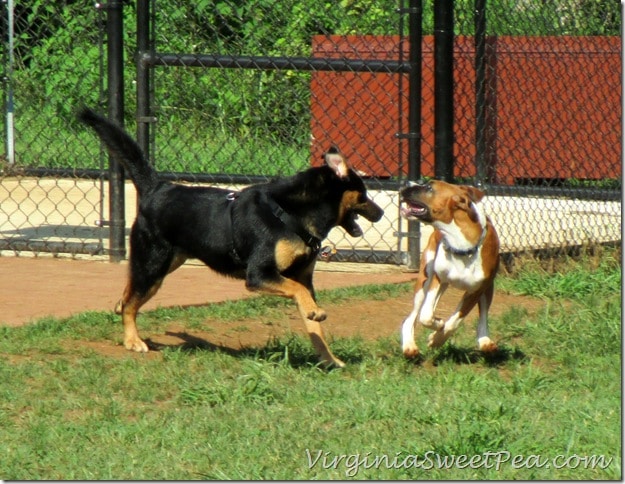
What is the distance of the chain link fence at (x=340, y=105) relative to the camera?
26.7 feet

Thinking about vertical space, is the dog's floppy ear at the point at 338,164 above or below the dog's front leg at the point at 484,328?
above

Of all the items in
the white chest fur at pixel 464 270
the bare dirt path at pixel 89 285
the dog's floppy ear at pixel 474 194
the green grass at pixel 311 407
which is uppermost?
the dog's floppy ear at pixel 474 194

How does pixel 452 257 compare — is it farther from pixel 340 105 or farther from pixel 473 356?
pixel 340 105

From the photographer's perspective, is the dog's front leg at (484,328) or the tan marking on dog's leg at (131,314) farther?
the tan marking on dog's leg at (131,314)

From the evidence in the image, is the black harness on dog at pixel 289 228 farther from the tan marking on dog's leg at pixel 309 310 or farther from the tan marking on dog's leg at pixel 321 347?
the tan marking on dog's leg at pixel 321 347

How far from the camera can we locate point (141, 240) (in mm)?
5473

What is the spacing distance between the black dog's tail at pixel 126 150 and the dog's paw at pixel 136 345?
749 millimetres

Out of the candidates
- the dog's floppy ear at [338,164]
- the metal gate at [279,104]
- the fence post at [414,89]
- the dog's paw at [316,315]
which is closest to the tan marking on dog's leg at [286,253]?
the dog's paw at [316,315]

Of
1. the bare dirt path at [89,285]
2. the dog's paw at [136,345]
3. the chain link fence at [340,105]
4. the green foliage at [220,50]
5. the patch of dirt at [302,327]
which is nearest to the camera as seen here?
the dog's paw at [136,345]

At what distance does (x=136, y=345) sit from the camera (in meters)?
5.38

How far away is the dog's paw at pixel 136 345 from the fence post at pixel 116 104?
7.73 feet

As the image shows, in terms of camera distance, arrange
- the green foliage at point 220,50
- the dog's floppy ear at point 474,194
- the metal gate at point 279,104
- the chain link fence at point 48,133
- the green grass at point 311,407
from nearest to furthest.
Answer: the green grass at point 311,407 < the dog's floppy ear at point 474,194 < the chain link fence at point 48,133 < the green foliage at point 220,50 < the metal gate at point 279,104

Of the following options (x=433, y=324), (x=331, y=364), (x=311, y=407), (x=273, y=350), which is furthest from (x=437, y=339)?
(x=311, y=407)

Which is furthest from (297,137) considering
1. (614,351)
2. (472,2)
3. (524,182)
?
(614,351)
